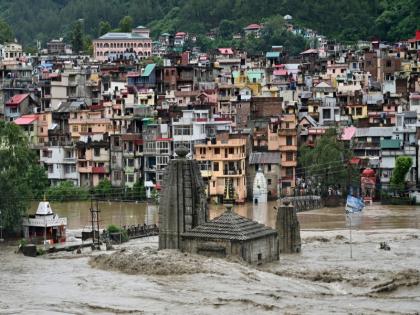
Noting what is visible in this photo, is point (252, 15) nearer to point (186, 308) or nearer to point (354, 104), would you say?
point (354, 104)

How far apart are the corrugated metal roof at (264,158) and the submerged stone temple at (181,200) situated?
1050 inches

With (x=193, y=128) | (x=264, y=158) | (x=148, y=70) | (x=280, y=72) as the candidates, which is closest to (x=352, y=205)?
(x=264, y=158)

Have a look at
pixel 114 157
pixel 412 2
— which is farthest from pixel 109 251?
pixel 412 2

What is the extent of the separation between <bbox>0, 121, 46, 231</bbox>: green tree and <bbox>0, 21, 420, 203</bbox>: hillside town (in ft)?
46.0

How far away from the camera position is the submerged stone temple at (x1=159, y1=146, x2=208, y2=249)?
41250mm

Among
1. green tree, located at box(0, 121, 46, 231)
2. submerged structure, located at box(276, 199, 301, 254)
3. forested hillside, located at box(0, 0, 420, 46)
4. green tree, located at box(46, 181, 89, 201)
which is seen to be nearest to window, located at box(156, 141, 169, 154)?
green tree, located at box(46, 181, 89, 201)

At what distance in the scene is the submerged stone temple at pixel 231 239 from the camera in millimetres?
39688

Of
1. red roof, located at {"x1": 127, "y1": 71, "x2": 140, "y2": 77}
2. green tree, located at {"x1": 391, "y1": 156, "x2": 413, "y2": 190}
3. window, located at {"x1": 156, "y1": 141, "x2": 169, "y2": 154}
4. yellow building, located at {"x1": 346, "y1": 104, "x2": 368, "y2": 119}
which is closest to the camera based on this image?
green tree, located at {"x1": 391, "y1": 156, "x2": 413, "y2": 190}

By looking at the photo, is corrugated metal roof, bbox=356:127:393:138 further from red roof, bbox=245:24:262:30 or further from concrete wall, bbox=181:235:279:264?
red roof, bbox=245:24:262:30

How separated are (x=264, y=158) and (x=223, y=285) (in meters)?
31.7

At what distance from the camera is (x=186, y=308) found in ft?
112

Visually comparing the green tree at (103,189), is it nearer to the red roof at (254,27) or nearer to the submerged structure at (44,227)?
the submerged structure at (44,227)

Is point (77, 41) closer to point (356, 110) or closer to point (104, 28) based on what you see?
point (104, 28)

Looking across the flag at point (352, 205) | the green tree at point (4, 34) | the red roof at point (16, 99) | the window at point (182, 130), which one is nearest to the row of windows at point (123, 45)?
the green tree at point (4, 34)
